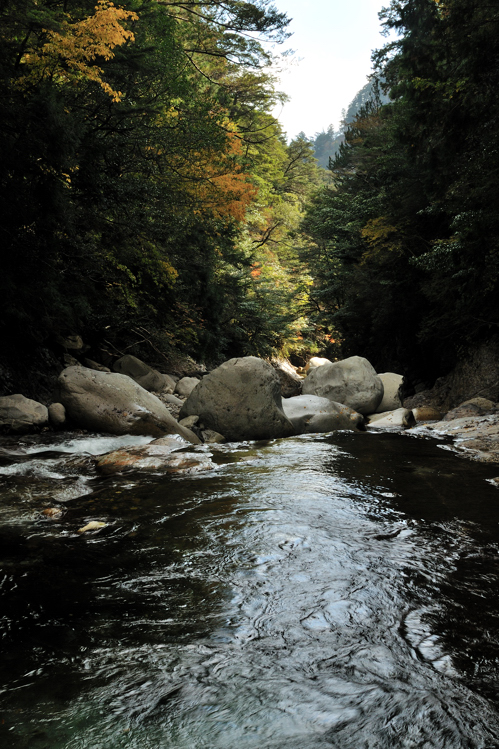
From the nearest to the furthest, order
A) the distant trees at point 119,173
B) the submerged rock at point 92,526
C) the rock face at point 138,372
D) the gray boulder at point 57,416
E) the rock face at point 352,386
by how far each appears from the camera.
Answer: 1. the submerged rock at point 92,526
2. the distant trees at point 119,173
3. the gray boulder at point 57,416
4. the rock face at point 138,372
5. the rock face at point 352,386

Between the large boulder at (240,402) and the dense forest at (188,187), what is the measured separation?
2.88 m

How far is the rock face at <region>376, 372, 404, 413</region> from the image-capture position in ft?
46.8

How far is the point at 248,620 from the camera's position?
2484 mm

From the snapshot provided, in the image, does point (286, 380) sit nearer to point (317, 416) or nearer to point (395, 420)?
point (395, 420)

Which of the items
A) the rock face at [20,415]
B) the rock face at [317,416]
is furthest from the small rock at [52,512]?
the rock face at [317,416]

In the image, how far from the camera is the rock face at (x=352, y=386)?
13031 mm

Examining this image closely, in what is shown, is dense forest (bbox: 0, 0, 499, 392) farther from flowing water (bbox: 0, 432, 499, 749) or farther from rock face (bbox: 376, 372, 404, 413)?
flowing water (bbox: 0, 432, 499, 749)

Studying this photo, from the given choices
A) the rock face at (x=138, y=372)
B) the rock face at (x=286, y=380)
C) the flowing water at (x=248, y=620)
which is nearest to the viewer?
the flowing water at (x=248, y=620)

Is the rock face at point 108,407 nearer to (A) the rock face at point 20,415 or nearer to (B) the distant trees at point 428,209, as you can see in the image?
(A) the rock face at point 20,415

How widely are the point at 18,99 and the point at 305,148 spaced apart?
2478 centimetres

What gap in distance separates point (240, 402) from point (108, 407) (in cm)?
231

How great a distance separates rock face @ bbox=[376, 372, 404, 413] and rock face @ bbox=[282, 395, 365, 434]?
324cm

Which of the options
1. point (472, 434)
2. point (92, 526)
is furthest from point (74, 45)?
point (472, 434)

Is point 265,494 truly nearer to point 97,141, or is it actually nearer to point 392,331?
point 97,141
